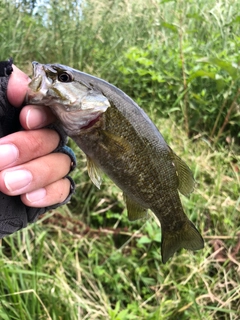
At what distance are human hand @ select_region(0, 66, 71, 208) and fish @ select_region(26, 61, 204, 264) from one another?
0.06m

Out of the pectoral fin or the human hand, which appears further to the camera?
the pectoral fin

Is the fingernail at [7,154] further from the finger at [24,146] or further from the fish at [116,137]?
the fish at [116,137]

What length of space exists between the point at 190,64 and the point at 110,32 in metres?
0.92

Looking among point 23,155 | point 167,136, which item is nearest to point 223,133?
point 167,136

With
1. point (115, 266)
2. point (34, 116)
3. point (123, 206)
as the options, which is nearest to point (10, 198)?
point (34, 116)

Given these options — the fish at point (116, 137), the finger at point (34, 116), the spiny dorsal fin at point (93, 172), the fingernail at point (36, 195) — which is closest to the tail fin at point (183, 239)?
the fish at point (116, 137)

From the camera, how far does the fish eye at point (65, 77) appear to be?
1120 millimetres

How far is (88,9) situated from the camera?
10.9 ft

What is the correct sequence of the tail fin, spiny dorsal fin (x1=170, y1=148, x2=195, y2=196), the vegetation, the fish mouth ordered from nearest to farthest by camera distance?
the fish mouth < spiny dorsal fin (x1=170, y1=148, x2=195, y2=196) < the tail fin < the vegetation

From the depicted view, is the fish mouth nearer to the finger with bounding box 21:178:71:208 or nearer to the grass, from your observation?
the finger with bounding box 21:178:71:208

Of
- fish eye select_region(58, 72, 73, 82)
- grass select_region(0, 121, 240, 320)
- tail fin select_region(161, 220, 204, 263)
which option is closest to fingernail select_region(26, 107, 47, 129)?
fish eye select_region(58, 72, 73, 82)

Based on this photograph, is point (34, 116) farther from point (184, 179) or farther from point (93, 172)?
point (184, 179)

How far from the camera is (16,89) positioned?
1.14 m

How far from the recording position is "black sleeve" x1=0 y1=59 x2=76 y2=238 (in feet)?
3.78
